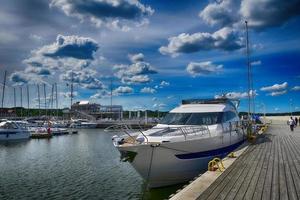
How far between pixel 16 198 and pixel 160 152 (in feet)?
25.2

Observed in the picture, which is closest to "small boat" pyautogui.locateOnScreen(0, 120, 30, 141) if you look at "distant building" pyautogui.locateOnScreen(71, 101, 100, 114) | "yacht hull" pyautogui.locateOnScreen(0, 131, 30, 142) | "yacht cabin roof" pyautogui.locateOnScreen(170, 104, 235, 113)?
"yacht hull" pyautogui.locateOnScreen(0, 131, 30, 142)

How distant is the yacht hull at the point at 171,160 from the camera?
47.7 ft

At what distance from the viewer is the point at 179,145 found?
15.0 metres

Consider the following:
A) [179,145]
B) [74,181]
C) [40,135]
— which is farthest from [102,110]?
[179,145]

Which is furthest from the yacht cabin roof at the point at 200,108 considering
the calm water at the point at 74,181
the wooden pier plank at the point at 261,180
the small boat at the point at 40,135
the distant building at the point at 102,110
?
the distant building at the point at 102,110

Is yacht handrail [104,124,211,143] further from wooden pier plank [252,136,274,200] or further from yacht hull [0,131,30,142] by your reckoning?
yacht hull [0,131,30,142]

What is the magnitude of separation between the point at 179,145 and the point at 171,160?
76cm

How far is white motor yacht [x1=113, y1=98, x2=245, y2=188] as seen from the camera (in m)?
14.6

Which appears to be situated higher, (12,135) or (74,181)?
(12,135)

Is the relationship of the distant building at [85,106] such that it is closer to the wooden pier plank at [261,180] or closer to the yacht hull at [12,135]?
the yacht hull at [12,135]

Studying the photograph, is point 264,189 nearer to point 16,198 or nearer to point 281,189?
point 281,189

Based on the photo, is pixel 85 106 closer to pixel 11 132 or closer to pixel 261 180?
pixel 11 132

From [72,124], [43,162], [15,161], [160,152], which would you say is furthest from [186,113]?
[72,124]

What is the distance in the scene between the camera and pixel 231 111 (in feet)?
69.9
